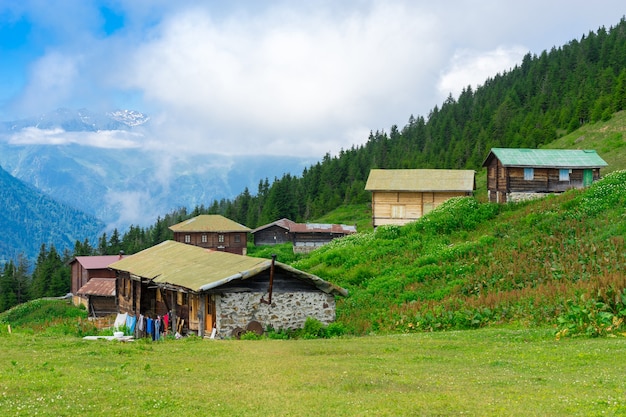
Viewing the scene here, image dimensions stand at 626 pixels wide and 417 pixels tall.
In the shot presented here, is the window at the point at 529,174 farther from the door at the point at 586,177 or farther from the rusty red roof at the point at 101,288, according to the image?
the rusty red roof at the point at 101,288

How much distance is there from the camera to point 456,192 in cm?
7312

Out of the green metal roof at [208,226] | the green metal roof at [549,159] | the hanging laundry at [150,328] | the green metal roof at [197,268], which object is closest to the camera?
the green metal roof at [197,268]

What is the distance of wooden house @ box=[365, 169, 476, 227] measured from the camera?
240ft

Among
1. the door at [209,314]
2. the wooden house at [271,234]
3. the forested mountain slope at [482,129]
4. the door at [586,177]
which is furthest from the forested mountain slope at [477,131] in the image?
the door at [209,314]

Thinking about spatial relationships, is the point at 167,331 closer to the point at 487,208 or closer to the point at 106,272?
the point at 487,208

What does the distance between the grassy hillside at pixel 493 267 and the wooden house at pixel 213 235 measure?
4095cm

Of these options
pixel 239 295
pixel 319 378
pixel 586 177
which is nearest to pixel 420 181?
pixel 586 177

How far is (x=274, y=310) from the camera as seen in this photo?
29.2 m

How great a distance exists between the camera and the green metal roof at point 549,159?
61250 millimetres

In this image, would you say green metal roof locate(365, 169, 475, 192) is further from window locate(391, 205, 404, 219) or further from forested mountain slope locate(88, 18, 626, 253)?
forested mountain slope locate(88, 18, 626, 253)

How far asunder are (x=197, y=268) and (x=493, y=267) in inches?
634

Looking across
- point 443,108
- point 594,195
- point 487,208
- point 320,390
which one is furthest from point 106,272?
point 443,108

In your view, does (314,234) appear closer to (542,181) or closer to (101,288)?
(101,288)

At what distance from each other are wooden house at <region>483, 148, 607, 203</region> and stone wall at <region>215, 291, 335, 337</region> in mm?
35949
